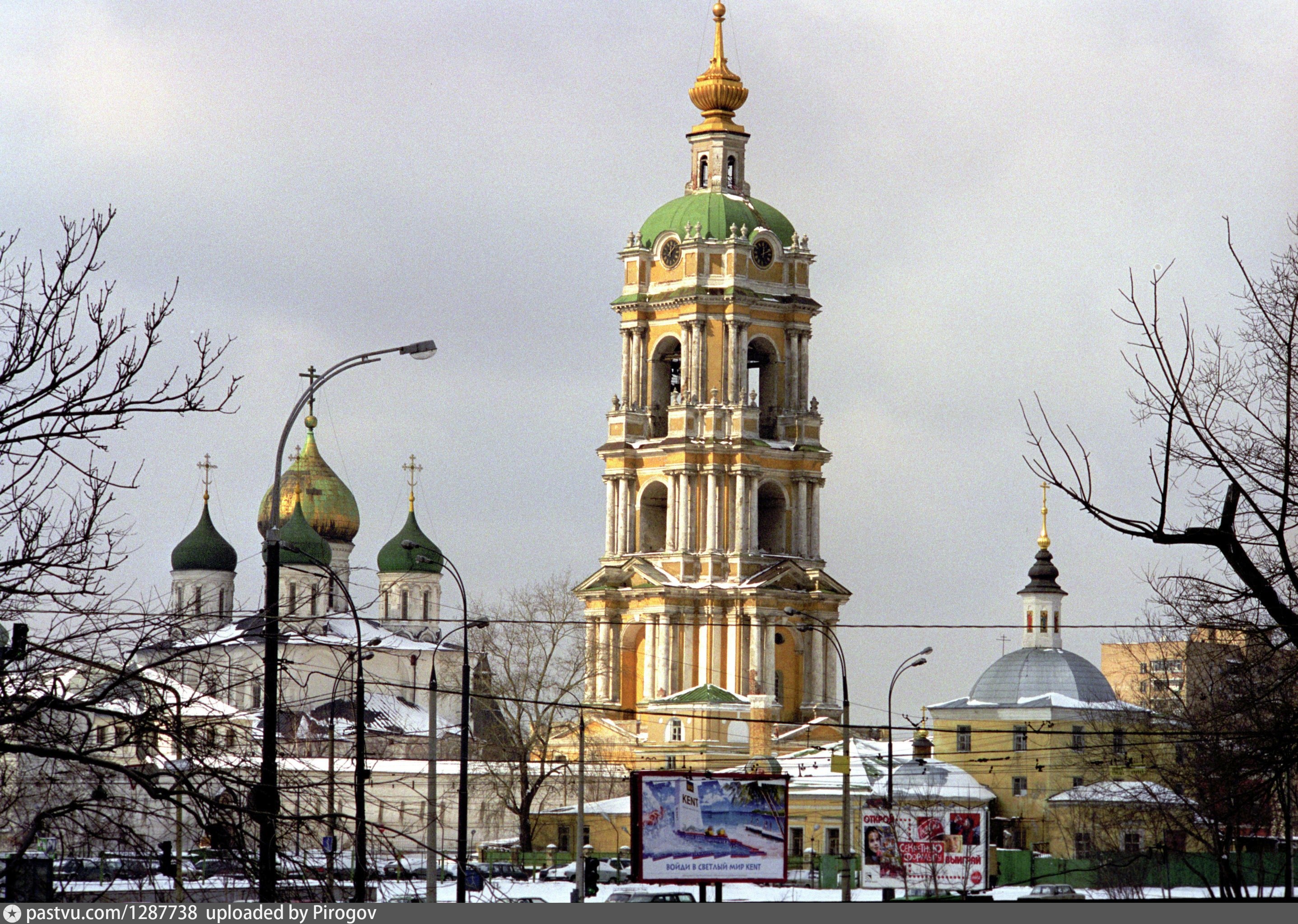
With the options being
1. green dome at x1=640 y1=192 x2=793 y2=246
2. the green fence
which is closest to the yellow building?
the green fence

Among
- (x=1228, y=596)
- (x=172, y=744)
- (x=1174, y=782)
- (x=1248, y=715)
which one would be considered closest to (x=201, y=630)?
(x=172, y=744)

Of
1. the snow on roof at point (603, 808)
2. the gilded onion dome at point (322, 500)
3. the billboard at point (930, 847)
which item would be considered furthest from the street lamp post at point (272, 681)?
the gilded onion dome at point (322, 500)

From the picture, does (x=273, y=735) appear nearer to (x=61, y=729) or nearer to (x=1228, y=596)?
(x=61, y=729)

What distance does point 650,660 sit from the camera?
93.1 metres

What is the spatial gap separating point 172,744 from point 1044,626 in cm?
7456

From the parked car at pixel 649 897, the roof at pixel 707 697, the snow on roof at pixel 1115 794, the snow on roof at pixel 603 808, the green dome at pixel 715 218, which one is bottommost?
the parked car at pixel 649 897

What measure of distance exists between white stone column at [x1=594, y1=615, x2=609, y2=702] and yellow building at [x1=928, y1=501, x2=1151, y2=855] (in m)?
13.4

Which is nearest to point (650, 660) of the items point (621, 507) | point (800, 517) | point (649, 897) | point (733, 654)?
point (733, 654)

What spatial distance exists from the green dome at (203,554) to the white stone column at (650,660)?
99.8 feet

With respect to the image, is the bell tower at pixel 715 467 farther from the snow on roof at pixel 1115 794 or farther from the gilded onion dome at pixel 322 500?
the gilded onion dome at pixel 322 500

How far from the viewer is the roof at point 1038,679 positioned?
9369 centimetres

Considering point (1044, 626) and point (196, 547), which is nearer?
point (1044, 626)

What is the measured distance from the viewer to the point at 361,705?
28719 millimetres

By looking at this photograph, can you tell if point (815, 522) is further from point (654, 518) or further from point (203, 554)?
point (203, 554)
